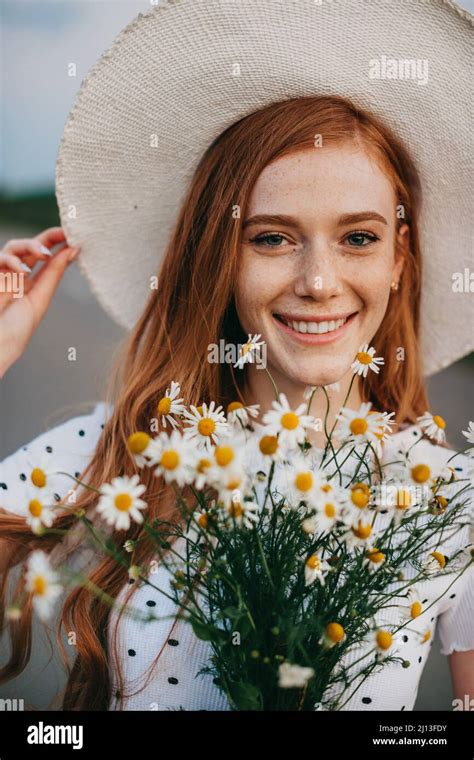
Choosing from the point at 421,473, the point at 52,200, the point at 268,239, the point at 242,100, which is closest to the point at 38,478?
the point at 421,473

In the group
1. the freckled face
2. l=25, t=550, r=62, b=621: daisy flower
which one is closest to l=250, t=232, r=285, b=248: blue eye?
the freckled face

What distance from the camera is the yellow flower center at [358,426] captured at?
2.32 feet

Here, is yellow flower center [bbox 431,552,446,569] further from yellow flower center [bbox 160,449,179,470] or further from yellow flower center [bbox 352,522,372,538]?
yellow flower center [bbox 160,449,179,470]

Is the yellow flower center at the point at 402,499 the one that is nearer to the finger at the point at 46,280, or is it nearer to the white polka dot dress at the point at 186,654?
the white polka dot dress at the point at 186,654

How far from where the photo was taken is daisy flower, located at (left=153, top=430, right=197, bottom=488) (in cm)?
65

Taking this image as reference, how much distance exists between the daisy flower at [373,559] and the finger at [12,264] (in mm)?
682

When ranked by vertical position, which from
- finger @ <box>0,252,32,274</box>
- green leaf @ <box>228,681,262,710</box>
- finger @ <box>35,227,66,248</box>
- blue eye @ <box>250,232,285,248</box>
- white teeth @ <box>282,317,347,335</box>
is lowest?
green leaf @ <box>228,681,262,710</box>

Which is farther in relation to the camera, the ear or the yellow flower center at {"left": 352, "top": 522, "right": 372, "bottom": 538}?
the ear

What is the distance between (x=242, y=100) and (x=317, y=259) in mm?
238

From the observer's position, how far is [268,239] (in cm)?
99

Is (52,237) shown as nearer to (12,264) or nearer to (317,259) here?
(12,264)

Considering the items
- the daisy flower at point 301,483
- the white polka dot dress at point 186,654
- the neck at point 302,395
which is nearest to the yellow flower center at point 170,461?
the daisy flower at point 301,483
